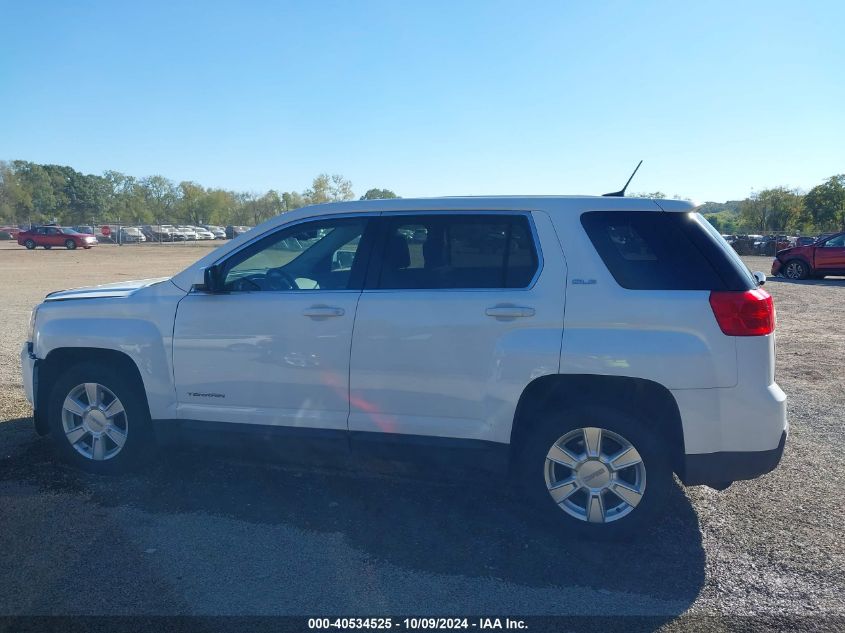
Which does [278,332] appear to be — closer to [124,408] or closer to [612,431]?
[124,408]

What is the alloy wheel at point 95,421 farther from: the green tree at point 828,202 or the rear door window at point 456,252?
the green tree at point 828,202

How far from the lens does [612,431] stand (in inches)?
150

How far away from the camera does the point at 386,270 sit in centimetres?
425

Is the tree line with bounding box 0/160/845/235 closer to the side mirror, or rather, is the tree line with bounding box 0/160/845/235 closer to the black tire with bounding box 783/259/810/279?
the black tire with bounding box 783/259/810/279

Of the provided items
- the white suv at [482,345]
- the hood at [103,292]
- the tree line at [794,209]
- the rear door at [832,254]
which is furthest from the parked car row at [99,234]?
the tree line at [794,209]

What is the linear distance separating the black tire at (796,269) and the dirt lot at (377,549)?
18.9m

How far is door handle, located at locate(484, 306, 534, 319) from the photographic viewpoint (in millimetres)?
3867

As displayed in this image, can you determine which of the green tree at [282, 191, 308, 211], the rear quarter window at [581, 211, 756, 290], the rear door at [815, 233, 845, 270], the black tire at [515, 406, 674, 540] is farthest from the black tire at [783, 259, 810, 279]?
the green tree at [282, 191, 308, 211]

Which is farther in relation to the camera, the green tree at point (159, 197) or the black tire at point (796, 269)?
the green tree at point (159, 197)

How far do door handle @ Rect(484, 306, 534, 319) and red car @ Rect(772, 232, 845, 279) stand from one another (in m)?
21.3

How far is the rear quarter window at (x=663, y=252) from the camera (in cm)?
374

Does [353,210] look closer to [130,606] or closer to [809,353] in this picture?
[130,606]

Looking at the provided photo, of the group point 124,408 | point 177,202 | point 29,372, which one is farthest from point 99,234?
point 124,408

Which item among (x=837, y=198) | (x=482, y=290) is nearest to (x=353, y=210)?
(x=482, y=290)
